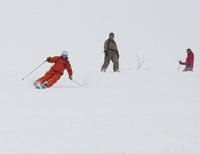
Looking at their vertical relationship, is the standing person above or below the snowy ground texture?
above

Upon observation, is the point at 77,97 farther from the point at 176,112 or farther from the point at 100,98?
the point at 176,112

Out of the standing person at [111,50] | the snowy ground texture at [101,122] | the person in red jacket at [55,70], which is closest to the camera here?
the snowy ground texture at [101,122]

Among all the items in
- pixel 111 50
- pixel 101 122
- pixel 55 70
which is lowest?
pixel 55 70

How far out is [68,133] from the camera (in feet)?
17.1

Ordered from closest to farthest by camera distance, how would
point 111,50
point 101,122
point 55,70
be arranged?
point 101,122, point 55,70, point 111,50

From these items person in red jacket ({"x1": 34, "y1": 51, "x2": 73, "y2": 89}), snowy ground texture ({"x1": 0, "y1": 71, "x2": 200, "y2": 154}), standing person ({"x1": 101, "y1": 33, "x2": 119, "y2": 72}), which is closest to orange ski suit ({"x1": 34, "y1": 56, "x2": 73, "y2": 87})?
person in red jacket ({"x1": 34, "y1": 51, "x2": 73, "y2": 89})

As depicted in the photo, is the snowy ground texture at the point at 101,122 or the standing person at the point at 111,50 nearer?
the snowy ground texture at the point at 101,122

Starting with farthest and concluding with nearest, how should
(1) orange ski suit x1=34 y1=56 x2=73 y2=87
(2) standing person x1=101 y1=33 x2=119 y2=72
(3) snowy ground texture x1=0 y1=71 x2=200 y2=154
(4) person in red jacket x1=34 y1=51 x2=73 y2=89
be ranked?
(2) standing person x1=101 y1=33 x2=119 y2=72 → (1) orange ski suit x1=34 y1=56 x2=73 y2=87 → (4) person in red jacket x1=34 y1=51 x2=73 y2=89 → (3) snowy ground texture x1=0 y1=71 x2=200 y2=154

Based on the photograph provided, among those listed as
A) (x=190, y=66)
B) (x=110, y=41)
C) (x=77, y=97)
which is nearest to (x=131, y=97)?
(x=77, y=97)

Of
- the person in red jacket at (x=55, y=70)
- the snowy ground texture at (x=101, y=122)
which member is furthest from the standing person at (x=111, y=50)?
the snowy ground texture at (x=101, y=122)

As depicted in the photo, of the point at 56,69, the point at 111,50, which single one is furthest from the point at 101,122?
the point at 111,50

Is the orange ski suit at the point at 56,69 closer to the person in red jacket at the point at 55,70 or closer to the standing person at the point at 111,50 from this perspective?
the person in red jacket at the point at 55,70

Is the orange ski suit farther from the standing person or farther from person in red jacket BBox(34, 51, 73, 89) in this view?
the standing person

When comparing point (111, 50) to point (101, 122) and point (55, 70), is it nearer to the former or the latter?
point (55, 70)
